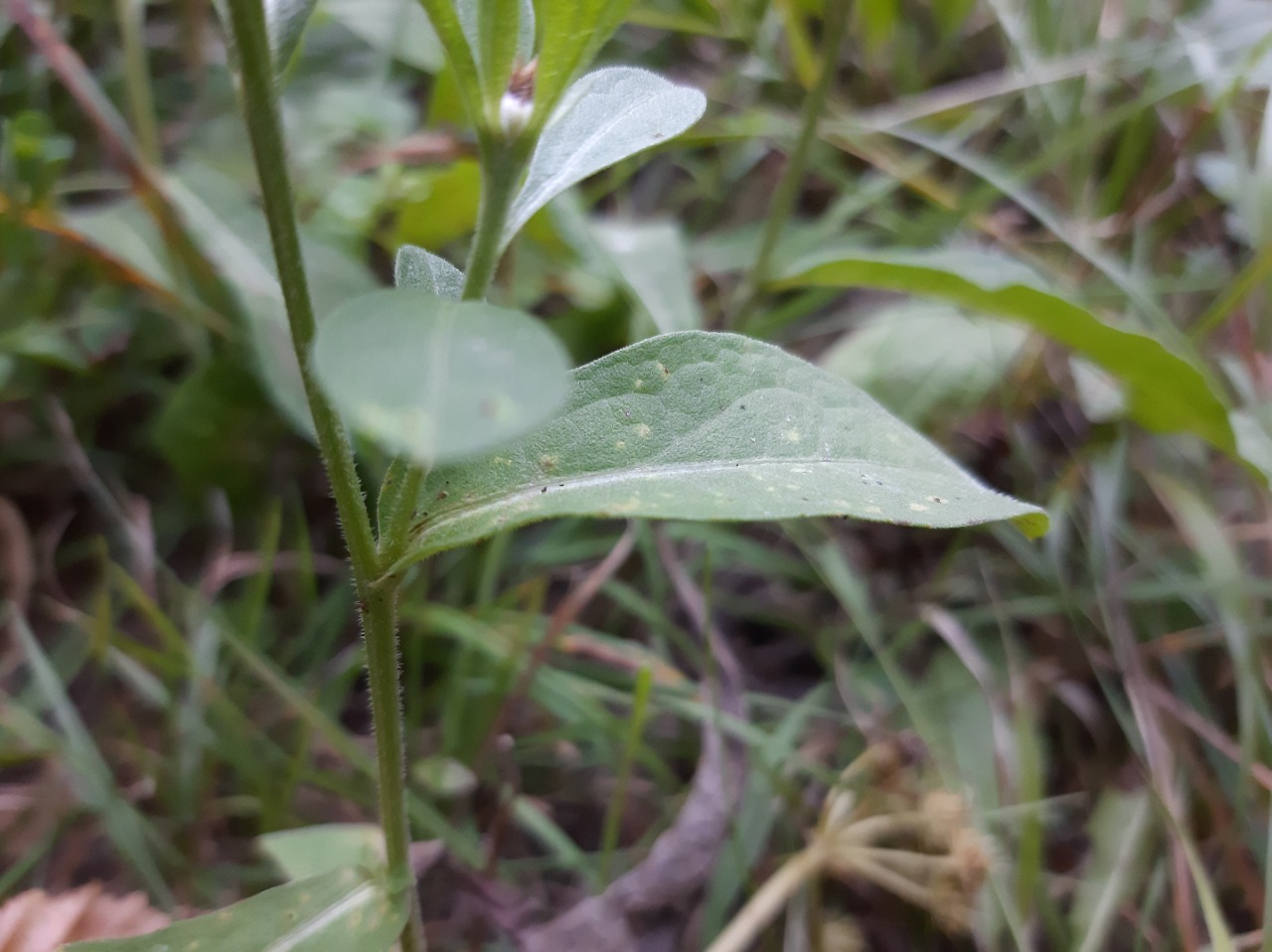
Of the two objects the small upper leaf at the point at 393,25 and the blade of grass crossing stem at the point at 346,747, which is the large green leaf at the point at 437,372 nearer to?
the blade of grass crossing stem at the point at 346,747

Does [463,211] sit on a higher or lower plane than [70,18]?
lower

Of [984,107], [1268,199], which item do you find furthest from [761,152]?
[1268,199]

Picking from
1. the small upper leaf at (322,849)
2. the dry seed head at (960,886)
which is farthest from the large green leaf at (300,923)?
the dry seed head at (960,886)

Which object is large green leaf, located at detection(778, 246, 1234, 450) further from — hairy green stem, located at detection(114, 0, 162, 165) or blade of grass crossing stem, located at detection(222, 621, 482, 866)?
hairy green stem, located at detection(114, 0, 162, 165)

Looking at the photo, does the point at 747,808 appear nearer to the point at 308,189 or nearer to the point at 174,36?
the point at 308,189

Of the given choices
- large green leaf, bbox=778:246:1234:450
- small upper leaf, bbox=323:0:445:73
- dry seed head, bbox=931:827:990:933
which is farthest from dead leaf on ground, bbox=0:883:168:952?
small upper leaf, bbox=323:0:445:73

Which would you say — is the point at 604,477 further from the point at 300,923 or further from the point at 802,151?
the point at 802,151

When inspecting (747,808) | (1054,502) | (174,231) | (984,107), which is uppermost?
(984,107)
